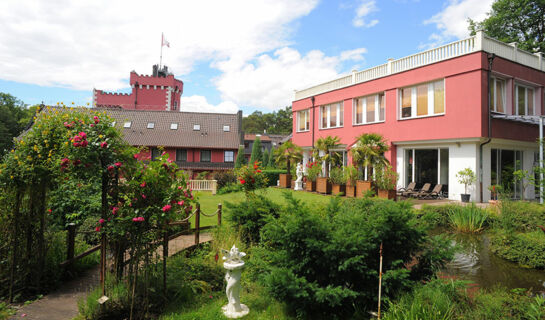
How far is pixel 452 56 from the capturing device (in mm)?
14398

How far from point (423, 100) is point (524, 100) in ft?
16.8

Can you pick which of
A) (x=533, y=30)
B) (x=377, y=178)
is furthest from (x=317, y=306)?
(x=533, y=30)

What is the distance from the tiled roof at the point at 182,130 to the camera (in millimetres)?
32812

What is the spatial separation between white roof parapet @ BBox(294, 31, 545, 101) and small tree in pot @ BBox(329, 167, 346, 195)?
607cm

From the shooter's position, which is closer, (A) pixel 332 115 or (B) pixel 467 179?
(B) pixel 467 179

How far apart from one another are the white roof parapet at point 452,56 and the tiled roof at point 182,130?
16.8 m

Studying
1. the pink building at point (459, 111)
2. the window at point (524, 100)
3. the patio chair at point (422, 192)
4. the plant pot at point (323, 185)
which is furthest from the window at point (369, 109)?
the window at point (524, 100)

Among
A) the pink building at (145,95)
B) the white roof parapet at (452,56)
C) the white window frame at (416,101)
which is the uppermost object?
the pink building at (145,95)

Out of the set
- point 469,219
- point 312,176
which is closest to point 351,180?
point 312,176

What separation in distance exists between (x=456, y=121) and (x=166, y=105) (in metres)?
38.8

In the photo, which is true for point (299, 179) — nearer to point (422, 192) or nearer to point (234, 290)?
point (422, 192)

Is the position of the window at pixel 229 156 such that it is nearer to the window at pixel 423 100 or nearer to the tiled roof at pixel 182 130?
the tiled roof at pixel 182 130

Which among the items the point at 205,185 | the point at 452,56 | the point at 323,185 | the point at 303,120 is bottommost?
the point at 205,185

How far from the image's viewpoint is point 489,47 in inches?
549
